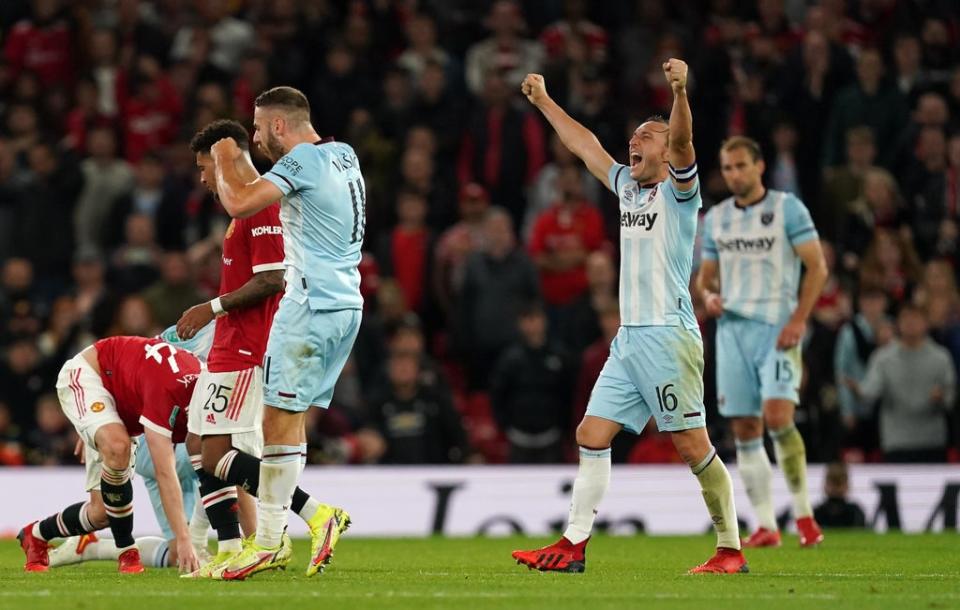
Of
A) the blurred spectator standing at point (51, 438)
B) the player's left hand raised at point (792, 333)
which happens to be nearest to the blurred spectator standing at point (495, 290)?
the blurred spectator standing at point (51, 438)

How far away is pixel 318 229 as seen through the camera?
30.8 feet

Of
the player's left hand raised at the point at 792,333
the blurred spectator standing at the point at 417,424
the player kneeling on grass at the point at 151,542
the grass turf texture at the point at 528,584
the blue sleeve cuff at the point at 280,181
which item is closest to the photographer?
the grass turf texture at the point at 528,584

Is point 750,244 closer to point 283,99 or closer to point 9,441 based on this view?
point 283,99

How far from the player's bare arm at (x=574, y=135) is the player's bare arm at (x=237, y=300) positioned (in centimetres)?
189

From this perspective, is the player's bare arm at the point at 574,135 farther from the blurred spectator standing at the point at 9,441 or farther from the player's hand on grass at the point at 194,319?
the blurred spectator standing at the point at 9,441

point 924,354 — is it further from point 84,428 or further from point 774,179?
point 84,428

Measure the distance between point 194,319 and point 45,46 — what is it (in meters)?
12.5

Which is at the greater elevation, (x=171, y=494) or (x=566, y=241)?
(x=566, y=241)

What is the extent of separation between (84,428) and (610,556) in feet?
13.1

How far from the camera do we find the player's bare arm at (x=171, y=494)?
9.72 m

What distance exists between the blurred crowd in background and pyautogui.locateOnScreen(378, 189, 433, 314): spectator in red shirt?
0.13 feet

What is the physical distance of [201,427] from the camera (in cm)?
980

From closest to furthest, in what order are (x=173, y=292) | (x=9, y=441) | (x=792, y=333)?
(x=792, y=333) → (x=9, y=441) → (x=173, y=292)

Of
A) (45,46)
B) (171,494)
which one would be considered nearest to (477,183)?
(45,46)
